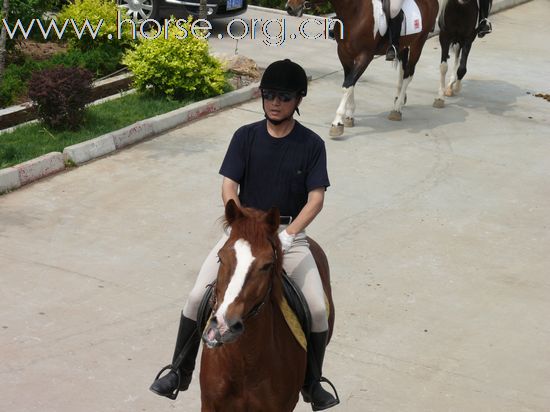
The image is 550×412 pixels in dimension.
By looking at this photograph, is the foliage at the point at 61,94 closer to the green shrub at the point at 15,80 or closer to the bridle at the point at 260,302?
the green shrub at the point at 15,80

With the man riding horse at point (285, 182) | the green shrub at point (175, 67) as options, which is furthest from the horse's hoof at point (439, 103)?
the man riding horse at point (285, 182)

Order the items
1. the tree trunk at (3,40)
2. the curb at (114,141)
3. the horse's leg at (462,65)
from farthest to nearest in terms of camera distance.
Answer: the horse's leg at (462,65), the tree trunk at (3,40), the curb at (114,141)

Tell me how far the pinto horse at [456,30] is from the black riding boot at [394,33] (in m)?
1.91

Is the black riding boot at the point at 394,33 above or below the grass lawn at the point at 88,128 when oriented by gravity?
above

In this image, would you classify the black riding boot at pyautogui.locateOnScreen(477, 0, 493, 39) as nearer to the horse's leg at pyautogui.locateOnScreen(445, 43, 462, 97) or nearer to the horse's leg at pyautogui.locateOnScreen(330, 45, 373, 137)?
the horse's leg at pyautogui.locateOnScreen(445, 43, 462, 97)

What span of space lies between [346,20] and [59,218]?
5.15 meters

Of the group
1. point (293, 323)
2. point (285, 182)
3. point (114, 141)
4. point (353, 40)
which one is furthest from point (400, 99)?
point (293, 323)

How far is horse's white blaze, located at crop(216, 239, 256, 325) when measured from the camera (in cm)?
446

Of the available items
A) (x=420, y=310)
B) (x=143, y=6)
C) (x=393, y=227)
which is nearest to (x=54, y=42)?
(x=143, y=6)

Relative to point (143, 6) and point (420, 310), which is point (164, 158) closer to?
point (420, 310)

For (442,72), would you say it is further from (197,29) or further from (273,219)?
(273,219)

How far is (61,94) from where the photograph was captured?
12.0 meters

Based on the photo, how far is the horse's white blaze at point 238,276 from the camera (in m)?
4.46

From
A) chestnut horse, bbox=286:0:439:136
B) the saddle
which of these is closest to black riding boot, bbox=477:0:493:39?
chestnut horse, bbox=286:0:439:136
